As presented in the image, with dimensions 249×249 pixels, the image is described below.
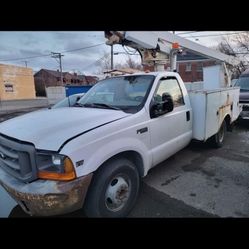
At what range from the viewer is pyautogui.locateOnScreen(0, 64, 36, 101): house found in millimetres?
30656

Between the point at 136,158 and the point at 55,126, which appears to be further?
the point at 136,158

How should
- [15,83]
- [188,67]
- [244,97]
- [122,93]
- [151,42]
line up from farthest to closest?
[188,67]
[15,83]
[244,97]
[151,42]
[122,93]

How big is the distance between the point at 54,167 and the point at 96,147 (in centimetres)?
49

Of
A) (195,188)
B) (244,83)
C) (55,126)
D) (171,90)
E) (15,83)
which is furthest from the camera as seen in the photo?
(15,83)

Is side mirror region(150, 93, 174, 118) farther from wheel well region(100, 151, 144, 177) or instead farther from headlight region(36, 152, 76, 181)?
headlight region(36, 152, 76, 181)

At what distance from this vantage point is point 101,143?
8.36 feet

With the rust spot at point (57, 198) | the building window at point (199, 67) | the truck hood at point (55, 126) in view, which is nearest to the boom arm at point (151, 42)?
the truck hood at point (55, 126)

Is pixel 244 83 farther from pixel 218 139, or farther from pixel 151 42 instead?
pixel 151 42

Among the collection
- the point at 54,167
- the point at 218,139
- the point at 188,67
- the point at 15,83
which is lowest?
the point at 218,139

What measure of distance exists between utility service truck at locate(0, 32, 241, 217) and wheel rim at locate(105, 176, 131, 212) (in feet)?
0.04

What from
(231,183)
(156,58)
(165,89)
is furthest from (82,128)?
(156,58)

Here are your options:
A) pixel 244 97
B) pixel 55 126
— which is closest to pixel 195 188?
pixel 55 126
